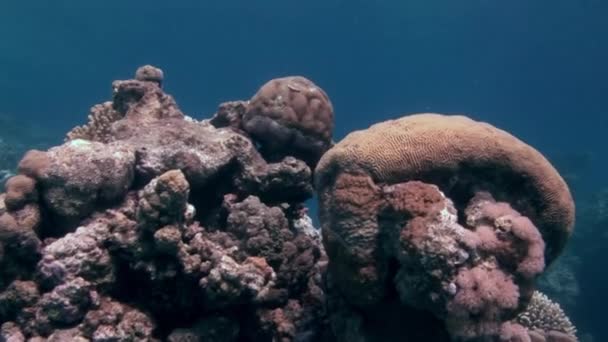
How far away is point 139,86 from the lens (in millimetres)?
8336

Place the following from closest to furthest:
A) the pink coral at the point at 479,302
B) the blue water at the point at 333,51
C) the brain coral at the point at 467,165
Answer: the pink coral at the point at 479,302 < the brain coral at the point at 467,165 < the blue water at the point at 333,51

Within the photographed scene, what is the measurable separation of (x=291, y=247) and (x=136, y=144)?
2721 mm

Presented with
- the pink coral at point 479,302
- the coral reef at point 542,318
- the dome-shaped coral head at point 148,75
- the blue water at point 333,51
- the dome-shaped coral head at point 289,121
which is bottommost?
the pink coral at point 479,302

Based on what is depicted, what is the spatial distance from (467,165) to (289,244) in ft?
8.51

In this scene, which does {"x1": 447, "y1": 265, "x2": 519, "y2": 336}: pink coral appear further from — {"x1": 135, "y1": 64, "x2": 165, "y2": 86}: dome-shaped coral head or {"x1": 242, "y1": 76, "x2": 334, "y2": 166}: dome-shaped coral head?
{"x1": 135, "y1": 64, "x2": 165, "y2": 86}: dome-shaped coral head

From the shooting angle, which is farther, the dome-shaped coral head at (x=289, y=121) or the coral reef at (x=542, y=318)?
the dome-shaped coral head at (x=289, y=121)

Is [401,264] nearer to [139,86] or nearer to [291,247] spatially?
[291,247]

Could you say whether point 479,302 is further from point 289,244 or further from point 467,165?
point 289,244

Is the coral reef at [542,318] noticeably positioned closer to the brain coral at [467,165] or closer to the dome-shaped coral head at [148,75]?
the brain coral at [467,165]

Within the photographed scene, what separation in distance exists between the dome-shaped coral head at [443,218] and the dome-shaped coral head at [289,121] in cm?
162

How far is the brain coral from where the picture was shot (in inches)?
238

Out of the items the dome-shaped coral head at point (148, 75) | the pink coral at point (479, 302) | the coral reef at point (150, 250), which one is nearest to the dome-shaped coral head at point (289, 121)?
the coral reef at point (150, 250)

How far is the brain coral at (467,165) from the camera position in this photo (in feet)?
19.8

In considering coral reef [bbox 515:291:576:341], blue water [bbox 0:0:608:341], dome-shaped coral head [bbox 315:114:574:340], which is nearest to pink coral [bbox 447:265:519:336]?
dome-shaped coral head [bbox 315:114:574:340]
